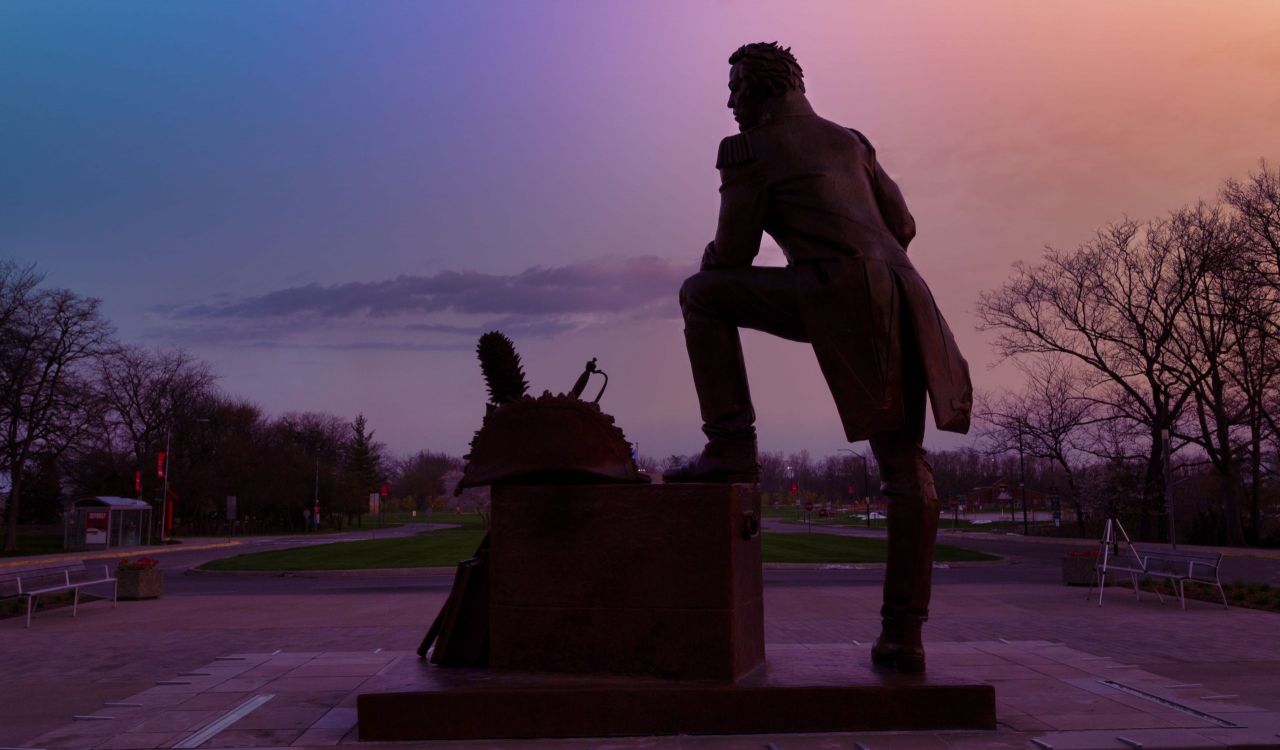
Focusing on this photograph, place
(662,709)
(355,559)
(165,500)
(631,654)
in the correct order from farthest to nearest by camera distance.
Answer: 1. (165,500)
2. (355,559)
3. (631,654)
4. (662,709)

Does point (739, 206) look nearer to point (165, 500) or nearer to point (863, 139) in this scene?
point (863, 139)

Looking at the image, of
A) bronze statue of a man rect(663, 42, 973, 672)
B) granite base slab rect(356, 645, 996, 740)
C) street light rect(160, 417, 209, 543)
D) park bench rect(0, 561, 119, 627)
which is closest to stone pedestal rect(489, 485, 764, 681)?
granite base slab rect(356, 645, 996, 740)

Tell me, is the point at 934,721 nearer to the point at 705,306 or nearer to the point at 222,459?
the point at 705,306

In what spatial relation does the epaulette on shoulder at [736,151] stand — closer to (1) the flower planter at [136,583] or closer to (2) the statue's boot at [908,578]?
(2) the statue's boot at [908,578]

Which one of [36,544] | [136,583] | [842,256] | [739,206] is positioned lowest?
[36,544]

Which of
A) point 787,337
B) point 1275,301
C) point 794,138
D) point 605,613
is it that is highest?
point 1275,301

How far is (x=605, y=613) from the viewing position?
477 cm

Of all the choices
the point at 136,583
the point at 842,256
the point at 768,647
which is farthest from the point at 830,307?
the point at 136,583

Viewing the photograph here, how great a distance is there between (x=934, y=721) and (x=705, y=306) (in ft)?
7.62

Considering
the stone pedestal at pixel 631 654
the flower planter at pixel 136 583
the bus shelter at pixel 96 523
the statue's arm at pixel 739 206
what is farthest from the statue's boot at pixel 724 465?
the bus shelter at pixel 96 523

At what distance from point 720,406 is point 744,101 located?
5.53 ft

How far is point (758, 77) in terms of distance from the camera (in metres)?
5.45

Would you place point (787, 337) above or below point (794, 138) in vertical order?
below

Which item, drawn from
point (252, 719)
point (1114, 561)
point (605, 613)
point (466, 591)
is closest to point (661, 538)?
point (605, 613)
